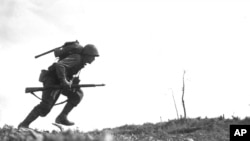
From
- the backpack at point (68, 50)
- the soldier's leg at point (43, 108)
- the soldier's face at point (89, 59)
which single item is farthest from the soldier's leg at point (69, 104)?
the backpack at point (68, 50)

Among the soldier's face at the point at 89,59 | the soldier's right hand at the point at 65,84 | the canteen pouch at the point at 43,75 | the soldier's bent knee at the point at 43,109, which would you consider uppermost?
the soldier's face at the point at 89,59

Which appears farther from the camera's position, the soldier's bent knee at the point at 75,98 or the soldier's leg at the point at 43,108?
the soldier's bent knee at the point at 75,98

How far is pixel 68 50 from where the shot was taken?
7.97m

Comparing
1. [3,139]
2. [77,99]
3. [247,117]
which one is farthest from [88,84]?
→ [247,117]

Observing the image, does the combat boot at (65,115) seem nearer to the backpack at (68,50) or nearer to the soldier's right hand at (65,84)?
the soldier's right hand at (65,84)

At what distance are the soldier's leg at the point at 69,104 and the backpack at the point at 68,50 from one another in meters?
0.82

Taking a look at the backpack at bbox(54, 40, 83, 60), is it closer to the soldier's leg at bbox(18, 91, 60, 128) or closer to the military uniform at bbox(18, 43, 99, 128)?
the military uniform at bbox(18, 43, 99, 128)

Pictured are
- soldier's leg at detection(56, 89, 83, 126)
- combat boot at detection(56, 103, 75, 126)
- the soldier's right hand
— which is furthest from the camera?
combat boot at detection(56, 103, 75, 126)

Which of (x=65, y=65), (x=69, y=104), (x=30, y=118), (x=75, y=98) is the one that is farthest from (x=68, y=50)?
(x=30, y=118)

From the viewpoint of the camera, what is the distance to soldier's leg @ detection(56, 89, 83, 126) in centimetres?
804

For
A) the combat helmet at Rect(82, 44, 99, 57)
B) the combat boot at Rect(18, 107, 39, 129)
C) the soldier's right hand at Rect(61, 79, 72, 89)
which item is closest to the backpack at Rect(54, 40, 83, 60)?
the combat helmet at Rect(82, 44, 99, 57)

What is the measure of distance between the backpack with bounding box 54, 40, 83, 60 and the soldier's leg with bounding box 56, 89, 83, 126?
0.82 meters

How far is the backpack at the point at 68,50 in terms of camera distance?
796 centimetres

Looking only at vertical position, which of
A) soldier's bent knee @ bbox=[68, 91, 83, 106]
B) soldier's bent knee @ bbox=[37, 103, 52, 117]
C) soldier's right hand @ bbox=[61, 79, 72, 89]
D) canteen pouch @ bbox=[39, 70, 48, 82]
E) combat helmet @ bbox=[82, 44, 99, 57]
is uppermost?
combat helmet @ bbox=[82, 44, 99, 57]
